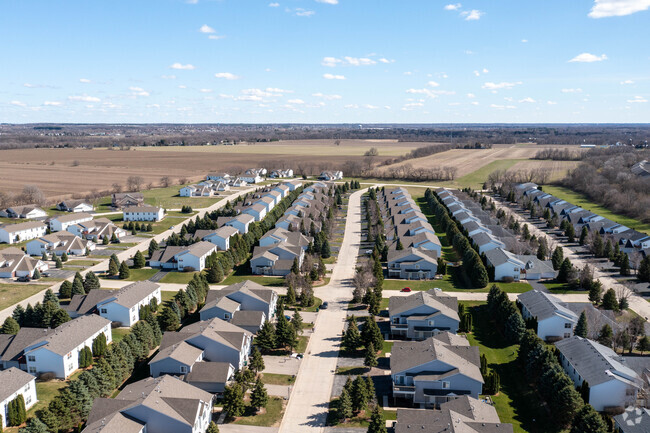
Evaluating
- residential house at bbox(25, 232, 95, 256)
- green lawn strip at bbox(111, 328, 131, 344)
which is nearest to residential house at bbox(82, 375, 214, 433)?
green lawn strip at bbox(111, 328, 131, 344)

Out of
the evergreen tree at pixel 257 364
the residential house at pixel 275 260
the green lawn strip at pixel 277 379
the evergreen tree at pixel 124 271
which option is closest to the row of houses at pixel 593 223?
the residential house at pixel 275 260

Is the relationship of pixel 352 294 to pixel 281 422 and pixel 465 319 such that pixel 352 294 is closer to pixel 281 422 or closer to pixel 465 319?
pixel 465 319

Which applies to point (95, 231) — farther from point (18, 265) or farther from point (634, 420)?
point (634, 420)

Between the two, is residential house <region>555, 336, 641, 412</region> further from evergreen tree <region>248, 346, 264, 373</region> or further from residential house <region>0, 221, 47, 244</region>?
residential house <region>0, 221, 47, 244</region>

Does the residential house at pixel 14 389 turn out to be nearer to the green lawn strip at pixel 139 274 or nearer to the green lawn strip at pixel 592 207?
the green lawn strip at pixel 139 274

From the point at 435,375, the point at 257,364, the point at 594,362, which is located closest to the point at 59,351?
the point at 257,364
